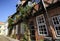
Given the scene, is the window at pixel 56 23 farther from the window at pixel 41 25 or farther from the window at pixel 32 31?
the window at pixel 32 31

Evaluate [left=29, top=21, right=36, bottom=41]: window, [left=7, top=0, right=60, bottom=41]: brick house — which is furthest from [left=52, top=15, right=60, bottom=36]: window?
[left=29, top=21, right=36, bottom=41]: window

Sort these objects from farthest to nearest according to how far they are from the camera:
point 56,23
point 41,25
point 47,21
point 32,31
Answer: point 32,31 → point 41,25 → point 47,21 → point 56,23

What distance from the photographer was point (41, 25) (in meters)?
13.0

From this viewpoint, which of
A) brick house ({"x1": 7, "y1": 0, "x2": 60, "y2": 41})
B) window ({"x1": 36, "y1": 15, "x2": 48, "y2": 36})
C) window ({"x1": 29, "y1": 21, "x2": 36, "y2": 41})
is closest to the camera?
brick house ({"x1": 7, "y1": 0, "x2": 60, "y2": 41})

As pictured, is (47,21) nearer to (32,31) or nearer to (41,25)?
(41,25)

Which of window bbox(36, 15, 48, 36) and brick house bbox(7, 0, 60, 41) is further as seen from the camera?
window bbox(36, 15, 48, 36)

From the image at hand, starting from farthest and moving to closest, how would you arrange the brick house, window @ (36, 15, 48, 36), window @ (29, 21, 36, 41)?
window @ (29, 21, 36, 41) → window @ (36, 15, 48, 36) → the brick house

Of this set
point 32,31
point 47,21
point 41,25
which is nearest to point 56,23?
point 47,21

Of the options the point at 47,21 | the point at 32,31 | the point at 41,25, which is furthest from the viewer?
the point at 32,31

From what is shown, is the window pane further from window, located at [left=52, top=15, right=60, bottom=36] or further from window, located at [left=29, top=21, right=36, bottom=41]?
window, located at [left=29, top=21, right=36, bottom=41]

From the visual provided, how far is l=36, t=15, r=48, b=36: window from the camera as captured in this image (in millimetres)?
12424

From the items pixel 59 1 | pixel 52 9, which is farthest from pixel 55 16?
pixel 59 1

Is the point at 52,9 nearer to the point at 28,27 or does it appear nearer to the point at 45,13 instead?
the point at 45,13

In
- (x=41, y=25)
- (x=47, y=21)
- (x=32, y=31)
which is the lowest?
(x=32, y=31)
